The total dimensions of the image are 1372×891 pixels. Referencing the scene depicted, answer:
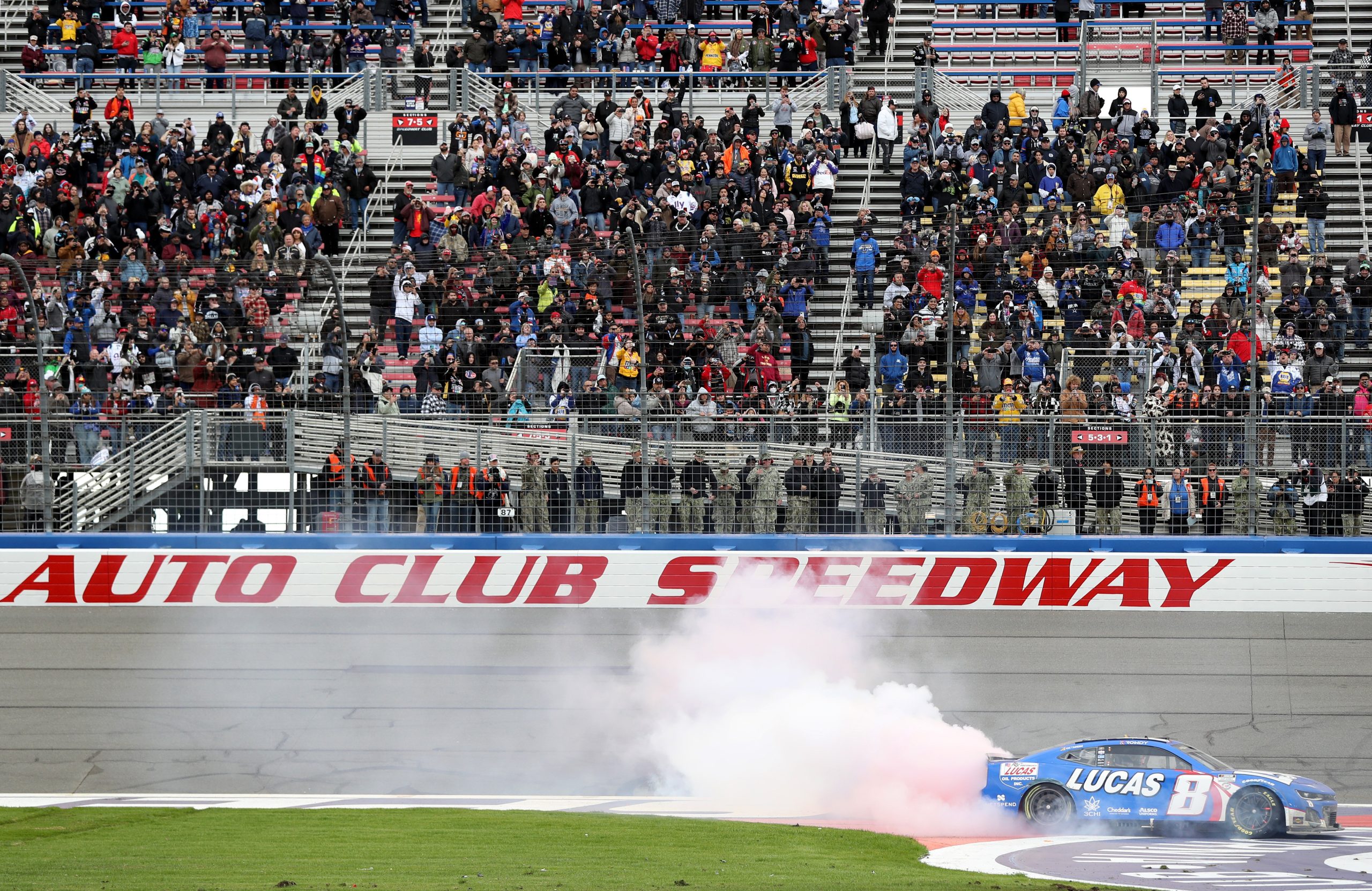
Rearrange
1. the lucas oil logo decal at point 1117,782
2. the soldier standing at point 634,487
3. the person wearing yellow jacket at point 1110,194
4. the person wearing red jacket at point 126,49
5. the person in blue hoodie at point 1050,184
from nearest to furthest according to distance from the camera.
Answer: the lucas oil logo decal at point 1117,782 → the soldier standing at point 634,487 → the person wearing yellow jacket at point 1110,194 → the person in blue hoodie at point 1050,184 → the person wearing red jacket at point 126,49

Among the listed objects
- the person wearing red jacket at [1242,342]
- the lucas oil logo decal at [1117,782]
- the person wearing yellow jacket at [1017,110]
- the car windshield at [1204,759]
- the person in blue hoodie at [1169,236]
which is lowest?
the lucas oil logo decal at [1117,782]

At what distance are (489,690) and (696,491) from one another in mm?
2924

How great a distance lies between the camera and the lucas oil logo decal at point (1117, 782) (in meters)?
13.5

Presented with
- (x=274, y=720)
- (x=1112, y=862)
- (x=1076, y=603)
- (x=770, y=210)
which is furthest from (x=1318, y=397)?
(x=274, y=720)

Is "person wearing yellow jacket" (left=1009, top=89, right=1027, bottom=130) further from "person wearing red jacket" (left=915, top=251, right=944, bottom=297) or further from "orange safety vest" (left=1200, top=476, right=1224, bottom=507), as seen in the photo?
"orange safety vest" (left=1200, top=476, right=1224, bottom=507)

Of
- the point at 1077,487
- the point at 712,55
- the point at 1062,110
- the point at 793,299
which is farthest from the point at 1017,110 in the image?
the point at 1077,487

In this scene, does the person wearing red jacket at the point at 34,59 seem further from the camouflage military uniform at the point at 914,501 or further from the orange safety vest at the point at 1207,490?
the orange safety vest at the point at 1207,490

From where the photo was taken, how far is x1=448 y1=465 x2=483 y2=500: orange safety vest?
18.0 m

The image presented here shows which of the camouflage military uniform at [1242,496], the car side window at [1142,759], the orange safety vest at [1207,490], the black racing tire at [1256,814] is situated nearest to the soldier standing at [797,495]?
the orange safety vest at [1207,490]

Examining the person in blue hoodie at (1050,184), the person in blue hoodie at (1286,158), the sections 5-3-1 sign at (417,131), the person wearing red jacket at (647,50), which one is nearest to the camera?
the person in blue hoodie at (1050,184)

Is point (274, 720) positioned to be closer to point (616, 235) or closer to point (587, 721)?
point (587, 721)

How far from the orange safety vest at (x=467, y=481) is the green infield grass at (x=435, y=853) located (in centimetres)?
477

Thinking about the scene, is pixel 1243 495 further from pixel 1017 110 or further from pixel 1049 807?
pixel 1017 110

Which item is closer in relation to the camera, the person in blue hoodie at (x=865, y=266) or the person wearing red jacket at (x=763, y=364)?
the person wearing red jacket at (x=763, y=364)
